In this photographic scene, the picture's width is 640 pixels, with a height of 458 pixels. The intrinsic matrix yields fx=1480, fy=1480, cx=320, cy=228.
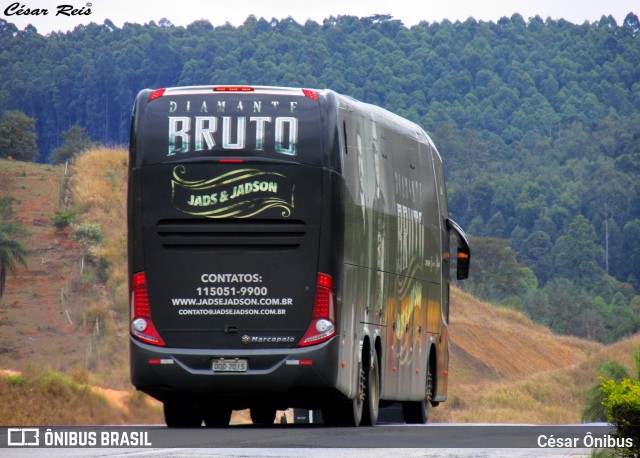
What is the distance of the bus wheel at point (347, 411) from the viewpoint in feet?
64.7

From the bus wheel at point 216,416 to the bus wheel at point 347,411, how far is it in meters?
1.76

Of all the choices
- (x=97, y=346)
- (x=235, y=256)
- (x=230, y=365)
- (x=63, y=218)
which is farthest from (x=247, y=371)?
(x=63, y=218)

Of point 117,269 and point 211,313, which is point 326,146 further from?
point 117,269

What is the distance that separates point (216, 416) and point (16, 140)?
85596mm

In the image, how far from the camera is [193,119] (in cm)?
1867

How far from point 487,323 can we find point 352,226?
7351cm

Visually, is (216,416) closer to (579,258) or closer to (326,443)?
(326,443)

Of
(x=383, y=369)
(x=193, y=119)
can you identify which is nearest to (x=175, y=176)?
(x=193, y=119)

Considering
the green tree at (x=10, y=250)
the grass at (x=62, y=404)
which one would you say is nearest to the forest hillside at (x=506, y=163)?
the green tree at (x=10, y=250)

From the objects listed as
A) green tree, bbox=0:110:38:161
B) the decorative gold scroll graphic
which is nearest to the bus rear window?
the decorative gold scroll graphic

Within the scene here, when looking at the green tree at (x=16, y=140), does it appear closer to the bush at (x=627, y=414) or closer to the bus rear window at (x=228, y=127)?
the bus rear window at (x=228, y=127)

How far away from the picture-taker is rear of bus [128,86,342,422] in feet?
60.2

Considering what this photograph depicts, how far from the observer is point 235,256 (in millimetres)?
18406

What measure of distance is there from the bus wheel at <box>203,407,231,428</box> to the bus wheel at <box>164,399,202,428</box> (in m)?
0.78
